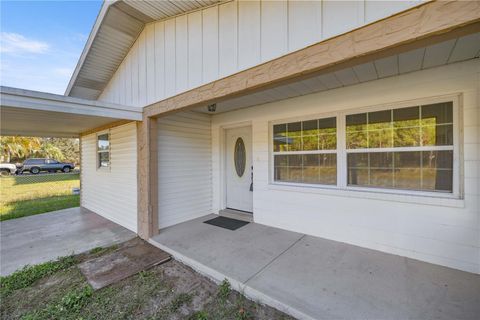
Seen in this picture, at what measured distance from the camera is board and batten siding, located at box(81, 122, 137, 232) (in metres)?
4.54

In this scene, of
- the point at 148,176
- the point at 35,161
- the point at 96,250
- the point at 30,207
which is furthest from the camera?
the point at 35,161

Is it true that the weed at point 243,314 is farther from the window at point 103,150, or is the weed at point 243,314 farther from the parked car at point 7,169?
the parked car at point 7,169

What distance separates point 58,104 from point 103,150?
296 centimetres

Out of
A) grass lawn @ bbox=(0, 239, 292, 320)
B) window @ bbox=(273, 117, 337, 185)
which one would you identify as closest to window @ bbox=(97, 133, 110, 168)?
grass lawn @ bbox=(0, 239, 292, 320)

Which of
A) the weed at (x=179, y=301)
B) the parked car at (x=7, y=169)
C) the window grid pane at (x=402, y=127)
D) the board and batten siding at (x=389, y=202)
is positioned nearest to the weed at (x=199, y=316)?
the weed at (x=179, y=301)

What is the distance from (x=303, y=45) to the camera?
2025 mm

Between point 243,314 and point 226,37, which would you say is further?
point 226,37

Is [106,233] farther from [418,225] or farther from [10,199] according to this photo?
[10,199]

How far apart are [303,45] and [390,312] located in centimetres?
271

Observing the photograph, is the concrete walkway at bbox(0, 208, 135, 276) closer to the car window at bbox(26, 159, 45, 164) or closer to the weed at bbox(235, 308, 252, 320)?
the weed at bbox(235, 308, 252, 320)

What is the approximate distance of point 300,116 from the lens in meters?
3.99

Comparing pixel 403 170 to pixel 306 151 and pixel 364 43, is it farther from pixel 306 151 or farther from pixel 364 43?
pixel 364 43

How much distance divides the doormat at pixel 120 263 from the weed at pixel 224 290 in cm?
118

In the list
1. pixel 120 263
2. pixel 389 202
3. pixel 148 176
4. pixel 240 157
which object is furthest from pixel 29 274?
pixel 389 202
